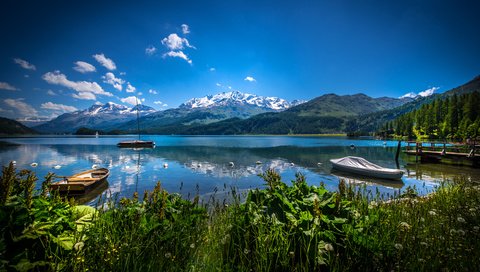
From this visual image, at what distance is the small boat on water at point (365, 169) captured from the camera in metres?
28.2

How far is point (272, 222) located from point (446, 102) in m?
Result: 171

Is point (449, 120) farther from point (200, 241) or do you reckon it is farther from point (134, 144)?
point (134, 144)

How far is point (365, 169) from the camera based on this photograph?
101 ft

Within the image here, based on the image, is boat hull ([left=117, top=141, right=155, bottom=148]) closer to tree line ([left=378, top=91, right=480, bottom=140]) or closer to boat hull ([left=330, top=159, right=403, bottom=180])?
boat hull ([left=330, top=159, right=403, bottom=180])

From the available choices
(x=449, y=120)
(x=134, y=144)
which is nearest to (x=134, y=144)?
(x=134, y=144)

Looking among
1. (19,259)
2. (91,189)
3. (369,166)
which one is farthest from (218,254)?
(369,166)

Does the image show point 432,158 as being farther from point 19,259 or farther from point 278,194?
point 19,259

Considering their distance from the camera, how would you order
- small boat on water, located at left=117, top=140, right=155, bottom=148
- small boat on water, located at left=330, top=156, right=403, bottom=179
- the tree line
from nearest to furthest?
1. small boat on water, located at left=330, top=156, right=403, bottom=179
2. small boat on water, located at left=117, top=140, right=155, bottom=148
3. the tree line

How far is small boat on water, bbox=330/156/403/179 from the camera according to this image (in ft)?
92.4

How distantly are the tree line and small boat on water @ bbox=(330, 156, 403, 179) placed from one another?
8859 centimetres

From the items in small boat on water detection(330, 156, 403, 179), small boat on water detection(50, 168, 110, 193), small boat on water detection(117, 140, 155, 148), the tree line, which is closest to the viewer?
small boat on water detection(50, 168, 110, 193)

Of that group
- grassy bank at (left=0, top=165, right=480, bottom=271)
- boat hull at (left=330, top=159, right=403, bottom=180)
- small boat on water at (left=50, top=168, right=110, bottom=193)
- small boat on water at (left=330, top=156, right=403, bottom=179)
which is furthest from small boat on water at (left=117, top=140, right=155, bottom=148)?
grassy bank at (left=0, top=165, right=480, bottom=271)

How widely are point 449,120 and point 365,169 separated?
12219cm

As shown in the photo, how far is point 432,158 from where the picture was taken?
46.2 m
